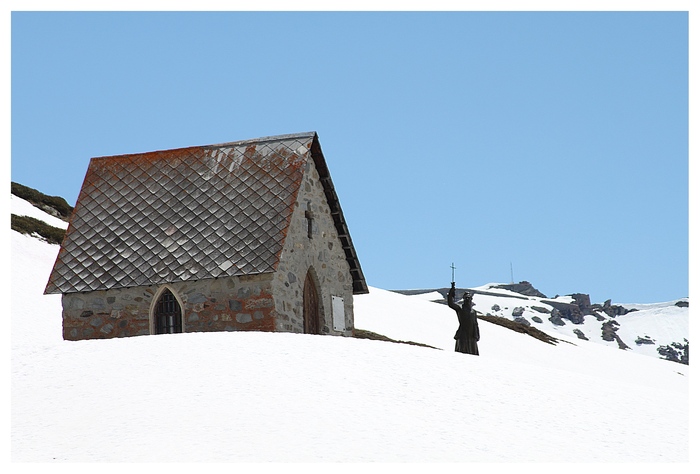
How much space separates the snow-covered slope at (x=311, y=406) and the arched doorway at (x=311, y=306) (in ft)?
12.4

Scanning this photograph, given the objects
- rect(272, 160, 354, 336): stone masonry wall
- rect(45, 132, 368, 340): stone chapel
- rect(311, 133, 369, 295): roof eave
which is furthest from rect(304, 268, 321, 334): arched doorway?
rect(311, 133, 369, 295): roof eave

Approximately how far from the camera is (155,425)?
658 inches

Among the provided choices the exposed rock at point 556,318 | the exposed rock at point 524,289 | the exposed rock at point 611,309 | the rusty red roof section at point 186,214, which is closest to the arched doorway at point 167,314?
the rusty red roof section at point 186,214

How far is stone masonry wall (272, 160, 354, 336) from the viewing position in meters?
26.6

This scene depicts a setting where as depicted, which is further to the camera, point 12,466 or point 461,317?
point 461,317

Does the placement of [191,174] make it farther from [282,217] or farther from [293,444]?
[293,444]

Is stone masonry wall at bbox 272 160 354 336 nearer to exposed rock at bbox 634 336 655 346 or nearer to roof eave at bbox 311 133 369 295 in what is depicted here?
roof eave at bbox 311 133 369 295

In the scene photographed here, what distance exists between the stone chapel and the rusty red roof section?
3cm

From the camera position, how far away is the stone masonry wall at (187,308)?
26.0 meters

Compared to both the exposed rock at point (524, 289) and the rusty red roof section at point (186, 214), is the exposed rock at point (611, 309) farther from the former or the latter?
the rusty red roof section at point (186, 214)

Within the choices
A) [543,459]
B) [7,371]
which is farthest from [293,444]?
[7,371]

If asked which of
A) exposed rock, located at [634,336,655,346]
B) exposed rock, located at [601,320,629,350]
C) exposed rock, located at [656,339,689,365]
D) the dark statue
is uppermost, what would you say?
the dark statue

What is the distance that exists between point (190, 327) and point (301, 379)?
7.39 meters

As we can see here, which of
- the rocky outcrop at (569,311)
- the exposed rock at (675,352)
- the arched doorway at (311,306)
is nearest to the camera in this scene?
the arched doorway at (311,306)
